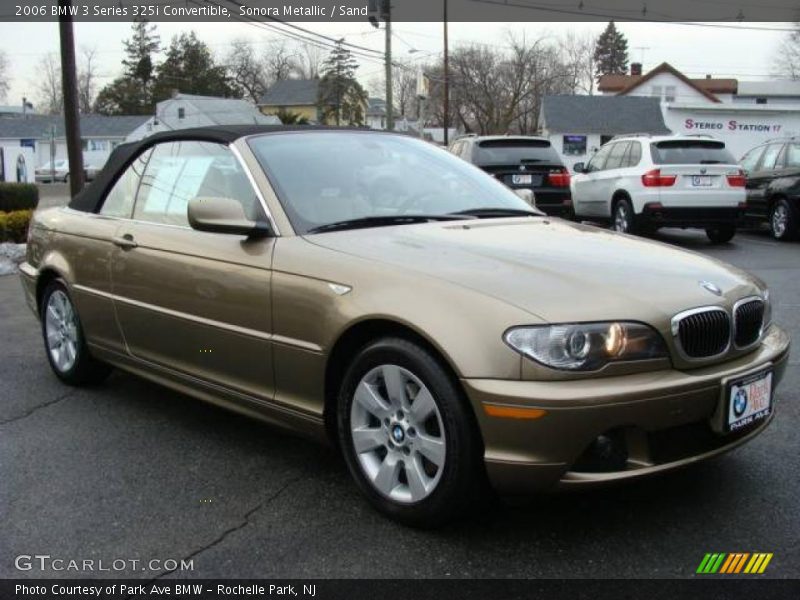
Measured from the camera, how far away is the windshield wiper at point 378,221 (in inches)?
137

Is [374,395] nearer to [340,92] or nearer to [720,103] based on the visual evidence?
[720,103]

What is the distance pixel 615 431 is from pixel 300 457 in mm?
1645

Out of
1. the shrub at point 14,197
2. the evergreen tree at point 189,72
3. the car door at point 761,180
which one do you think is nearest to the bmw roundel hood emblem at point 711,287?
the car door at point 761,180

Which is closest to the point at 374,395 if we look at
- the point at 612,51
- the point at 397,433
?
the point at 397,433

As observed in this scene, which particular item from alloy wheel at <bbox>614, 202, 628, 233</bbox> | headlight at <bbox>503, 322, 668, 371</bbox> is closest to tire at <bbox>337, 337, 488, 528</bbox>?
headlight at <bbox>503, 322, 668, 371</bbox>

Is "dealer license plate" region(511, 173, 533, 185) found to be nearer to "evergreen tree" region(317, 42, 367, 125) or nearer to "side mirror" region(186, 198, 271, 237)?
"side mirror" region(186, 198, 271, 237)

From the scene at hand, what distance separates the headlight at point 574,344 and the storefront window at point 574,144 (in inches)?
1814

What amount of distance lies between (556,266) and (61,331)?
11.1 feet

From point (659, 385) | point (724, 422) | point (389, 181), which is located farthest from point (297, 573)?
point (389, 181)

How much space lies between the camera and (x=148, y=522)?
123 inches

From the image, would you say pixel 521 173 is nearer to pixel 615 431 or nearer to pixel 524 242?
pixel 524 242

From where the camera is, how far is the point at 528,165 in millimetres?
12344

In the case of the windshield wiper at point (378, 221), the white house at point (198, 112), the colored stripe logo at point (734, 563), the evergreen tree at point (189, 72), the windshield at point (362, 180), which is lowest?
the colored stripe logo at point (734, 563)

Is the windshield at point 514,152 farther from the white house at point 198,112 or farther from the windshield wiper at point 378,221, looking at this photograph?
the white house at point 198,112
